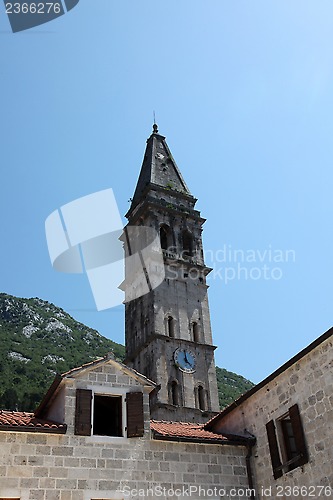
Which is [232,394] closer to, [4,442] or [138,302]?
[138,302]

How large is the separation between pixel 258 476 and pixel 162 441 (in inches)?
116

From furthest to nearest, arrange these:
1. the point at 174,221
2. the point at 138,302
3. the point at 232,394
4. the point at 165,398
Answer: the point at 232,394 → the point at 174,221 → the point at 138,302 → the point at 165,398

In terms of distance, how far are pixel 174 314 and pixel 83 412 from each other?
72.9 ft

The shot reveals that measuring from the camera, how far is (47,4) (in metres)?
15.8

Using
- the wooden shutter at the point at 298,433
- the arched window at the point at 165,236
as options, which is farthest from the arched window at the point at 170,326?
the wooden shutter at the point at 298,433

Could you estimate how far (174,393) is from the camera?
33656mm

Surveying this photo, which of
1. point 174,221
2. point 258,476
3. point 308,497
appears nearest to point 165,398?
point 174,221

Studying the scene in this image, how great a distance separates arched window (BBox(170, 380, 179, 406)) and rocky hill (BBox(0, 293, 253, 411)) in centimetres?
1962

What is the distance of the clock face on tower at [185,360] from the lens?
114ft

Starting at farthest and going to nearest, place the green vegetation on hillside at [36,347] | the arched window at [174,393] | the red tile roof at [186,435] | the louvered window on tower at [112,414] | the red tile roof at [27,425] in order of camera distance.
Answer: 1. the green vegetation on hillside at [36,347]
2. the arched window at [174,393]
3. the red tile roof at [186,435]
4. the louvered window on tower at [112,414]
5. the red tile roof at [27,425]

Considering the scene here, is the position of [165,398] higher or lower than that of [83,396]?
higher
